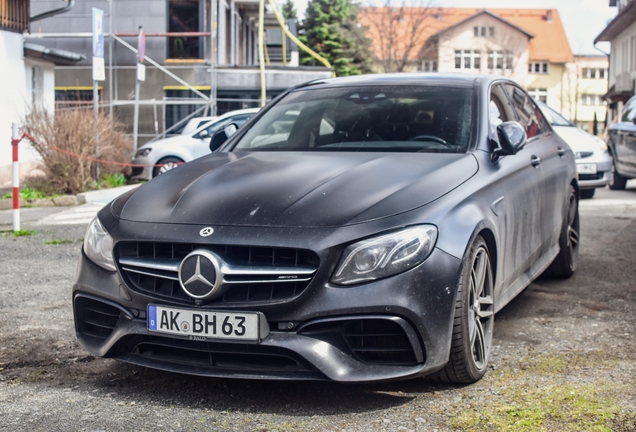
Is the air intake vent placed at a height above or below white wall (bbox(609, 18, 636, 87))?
below

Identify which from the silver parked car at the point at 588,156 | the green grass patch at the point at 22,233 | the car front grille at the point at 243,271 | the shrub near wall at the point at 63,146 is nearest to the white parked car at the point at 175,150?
the shrub near wall at the point at 63,146

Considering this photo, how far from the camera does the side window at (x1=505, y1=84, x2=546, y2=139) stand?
598cm

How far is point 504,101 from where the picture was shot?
5.69 metres

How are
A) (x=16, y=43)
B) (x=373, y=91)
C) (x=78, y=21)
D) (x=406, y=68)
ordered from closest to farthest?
1. (x=373, y=91)
2. (x=16, y=43)
3. (x=78, y=21)
4. (x=406, y=68)

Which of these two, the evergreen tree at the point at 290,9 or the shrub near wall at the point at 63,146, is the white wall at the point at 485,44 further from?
the shrub near wall at the point at 63,146

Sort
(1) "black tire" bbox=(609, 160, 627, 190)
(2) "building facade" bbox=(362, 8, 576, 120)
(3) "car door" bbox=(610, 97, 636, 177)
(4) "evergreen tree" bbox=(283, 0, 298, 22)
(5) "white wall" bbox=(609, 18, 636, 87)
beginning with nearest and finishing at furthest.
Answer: (3) "car door" bbox=(610, 97, 636, 177) < (1) "black tire" bbox=(609, 160, 627, 190) < (5) "white wall" bbox=(609, 18, 636, 87) < (4) "evergreen tree" bbox=(283, 0, 298, 22) < (2) "building facade" bbox=(362, 8, 576, 120)

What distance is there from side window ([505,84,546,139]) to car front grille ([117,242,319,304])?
274 cm

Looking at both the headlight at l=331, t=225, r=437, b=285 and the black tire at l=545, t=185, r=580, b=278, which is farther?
the black tire at l=545, t=185, r=580, b=278

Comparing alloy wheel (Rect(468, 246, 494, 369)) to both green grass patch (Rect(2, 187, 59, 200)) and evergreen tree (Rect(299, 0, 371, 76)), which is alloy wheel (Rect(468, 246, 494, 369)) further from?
evergreen tree (Rect(299, 0, 371, 76))

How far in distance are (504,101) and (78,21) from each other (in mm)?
24103

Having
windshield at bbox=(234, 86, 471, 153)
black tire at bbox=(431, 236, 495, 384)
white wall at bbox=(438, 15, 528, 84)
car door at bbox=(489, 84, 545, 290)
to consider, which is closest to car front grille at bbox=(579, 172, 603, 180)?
car door at bbox=(489, 84, 545, 290)

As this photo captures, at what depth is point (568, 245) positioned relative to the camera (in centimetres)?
669

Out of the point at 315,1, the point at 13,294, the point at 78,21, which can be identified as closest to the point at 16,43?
the point at 78,21

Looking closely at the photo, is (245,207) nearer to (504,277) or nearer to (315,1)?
(504,277)
